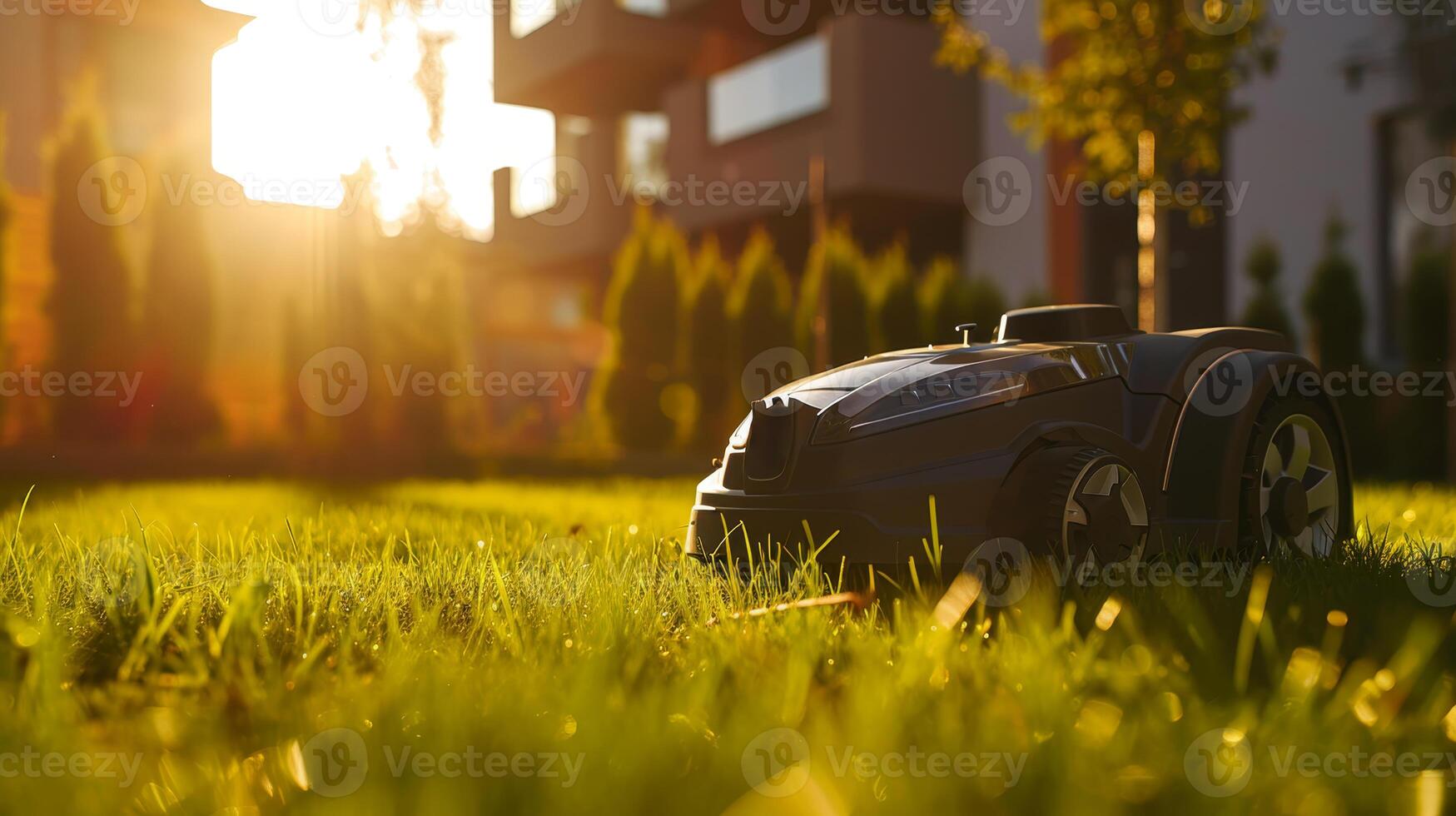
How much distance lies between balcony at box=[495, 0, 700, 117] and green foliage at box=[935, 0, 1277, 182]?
54.0ft

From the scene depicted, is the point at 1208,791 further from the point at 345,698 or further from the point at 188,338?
the point at 188,338

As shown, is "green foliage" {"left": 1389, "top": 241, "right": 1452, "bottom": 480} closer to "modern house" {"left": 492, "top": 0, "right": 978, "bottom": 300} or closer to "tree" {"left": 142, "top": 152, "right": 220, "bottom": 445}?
"modern house" {"left": 492, "top": 0, "right": 978, "bottom": 300}

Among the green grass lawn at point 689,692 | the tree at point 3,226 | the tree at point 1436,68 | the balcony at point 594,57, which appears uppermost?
the balcony at point 594,57

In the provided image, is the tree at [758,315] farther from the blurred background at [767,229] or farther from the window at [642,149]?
the window at [642,149]

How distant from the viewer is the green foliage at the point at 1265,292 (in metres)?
13.7

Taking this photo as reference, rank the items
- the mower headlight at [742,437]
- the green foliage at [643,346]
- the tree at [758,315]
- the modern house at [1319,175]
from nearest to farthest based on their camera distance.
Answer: the mower headlight at [742,437]
the modern house at [1319,175]
the tree at [758,315]
the green foliage at [643,346]

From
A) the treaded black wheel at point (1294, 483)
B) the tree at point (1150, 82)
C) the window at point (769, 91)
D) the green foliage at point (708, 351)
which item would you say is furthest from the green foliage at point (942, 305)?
the treaded black wheel at point (1294, 483)

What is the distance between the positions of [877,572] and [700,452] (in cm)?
1314

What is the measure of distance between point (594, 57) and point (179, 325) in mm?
12310

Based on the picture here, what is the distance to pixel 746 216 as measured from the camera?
896 inches

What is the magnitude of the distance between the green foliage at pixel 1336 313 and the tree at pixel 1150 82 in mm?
4136

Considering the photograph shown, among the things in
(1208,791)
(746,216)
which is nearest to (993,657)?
(1208,791)

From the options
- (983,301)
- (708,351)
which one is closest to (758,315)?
(708,351)

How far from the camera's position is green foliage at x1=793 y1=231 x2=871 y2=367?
A: 15297 mm
